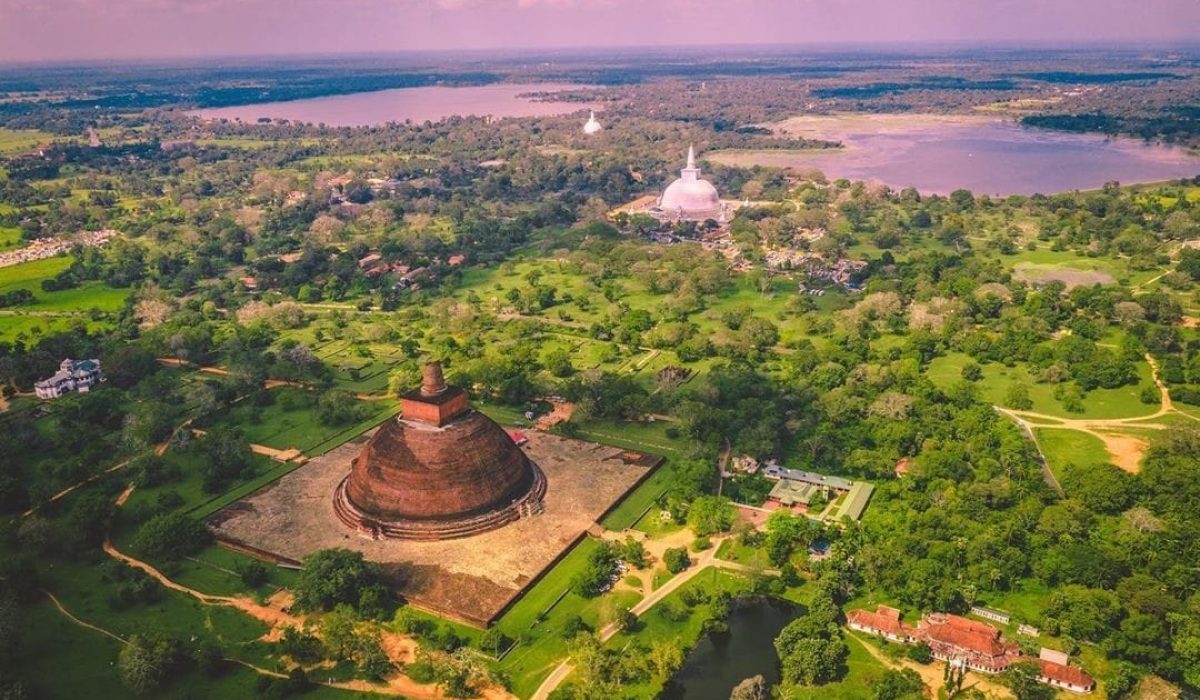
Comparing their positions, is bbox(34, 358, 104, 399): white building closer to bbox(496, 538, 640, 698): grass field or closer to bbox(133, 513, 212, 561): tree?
bbox(133, 513, 212, 561): tree

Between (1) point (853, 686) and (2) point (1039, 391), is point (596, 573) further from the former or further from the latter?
(2) point (1039, 391)

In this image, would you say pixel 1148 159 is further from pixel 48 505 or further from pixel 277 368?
pixel 48 505

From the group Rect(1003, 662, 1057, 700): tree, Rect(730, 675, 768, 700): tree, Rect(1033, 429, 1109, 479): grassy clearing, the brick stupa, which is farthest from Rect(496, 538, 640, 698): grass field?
Rect(1033, 429, 1109, 479): grassy clearing

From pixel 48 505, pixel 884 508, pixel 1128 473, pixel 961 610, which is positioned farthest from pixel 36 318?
pixel 1128 473

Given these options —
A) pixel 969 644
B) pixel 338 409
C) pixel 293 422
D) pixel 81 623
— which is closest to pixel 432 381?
pixel 338 409

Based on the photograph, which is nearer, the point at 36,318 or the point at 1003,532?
the point at 1003,532

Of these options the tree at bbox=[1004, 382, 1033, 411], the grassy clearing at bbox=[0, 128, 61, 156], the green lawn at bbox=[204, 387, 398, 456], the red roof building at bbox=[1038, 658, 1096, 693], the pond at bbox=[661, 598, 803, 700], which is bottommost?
the pond at bbox=[661, 598, 803, 700]
